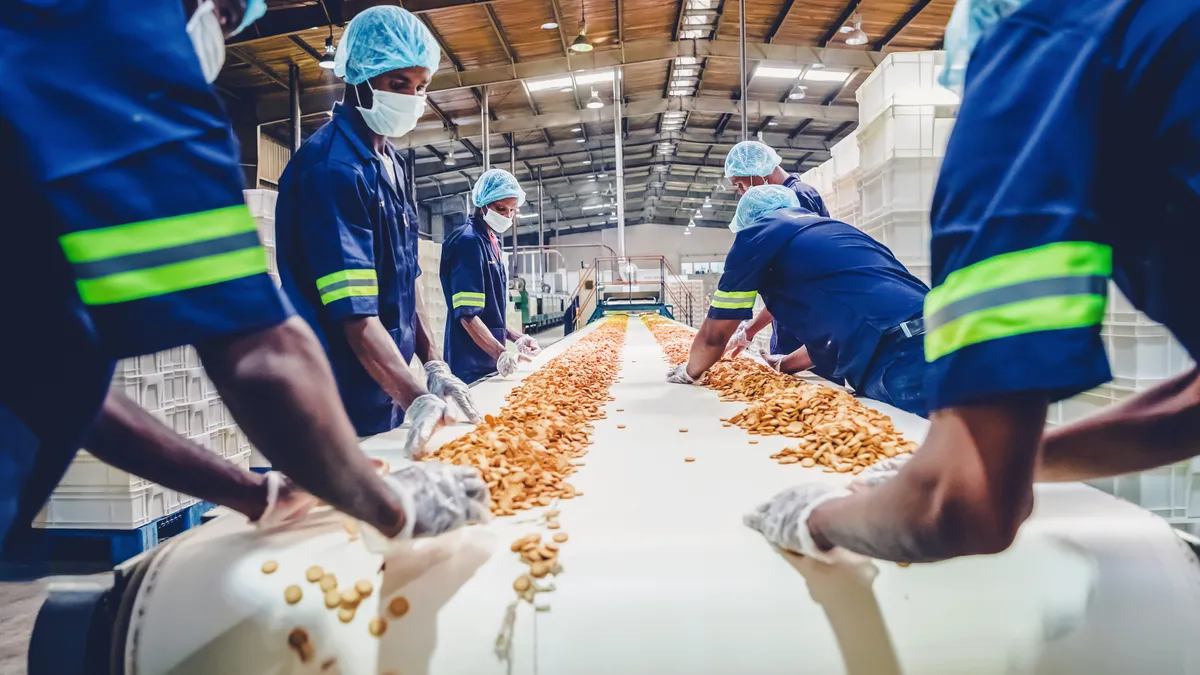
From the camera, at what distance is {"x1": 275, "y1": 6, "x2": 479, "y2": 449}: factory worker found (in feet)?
4.83

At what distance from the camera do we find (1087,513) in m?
0.91

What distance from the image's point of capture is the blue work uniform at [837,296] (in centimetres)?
186

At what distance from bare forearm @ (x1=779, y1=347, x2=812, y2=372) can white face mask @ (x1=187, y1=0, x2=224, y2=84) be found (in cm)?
221

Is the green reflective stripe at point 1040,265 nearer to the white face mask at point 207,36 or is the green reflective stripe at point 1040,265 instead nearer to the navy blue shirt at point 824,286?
the white face mask at point 207,36

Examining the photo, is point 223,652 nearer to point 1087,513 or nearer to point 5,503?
point 5,503

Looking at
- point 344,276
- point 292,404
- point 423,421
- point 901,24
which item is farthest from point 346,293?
point 901,24

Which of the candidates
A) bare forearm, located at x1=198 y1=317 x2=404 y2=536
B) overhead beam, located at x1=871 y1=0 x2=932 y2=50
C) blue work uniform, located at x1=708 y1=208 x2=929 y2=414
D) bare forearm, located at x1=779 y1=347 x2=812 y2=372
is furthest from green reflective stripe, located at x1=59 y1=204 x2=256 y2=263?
overhead beam, located at x1=871 y1=0 x2=932 y2=50

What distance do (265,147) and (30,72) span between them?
9018 millimetres

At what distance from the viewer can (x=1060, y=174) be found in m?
0.57

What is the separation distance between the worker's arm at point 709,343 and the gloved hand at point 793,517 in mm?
1420

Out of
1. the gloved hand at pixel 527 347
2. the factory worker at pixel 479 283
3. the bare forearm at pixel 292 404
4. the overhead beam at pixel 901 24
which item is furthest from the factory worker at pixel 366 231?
the overhead beam at pixel 901 24

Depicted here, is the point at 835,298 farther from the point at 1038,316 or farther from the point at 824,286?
the point at 1038,316

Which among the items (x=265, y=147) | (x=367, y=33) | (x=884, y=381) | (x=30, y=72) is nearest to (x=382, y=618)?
(x=30, y=72)

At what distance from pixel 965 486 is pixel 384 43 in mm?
1578
